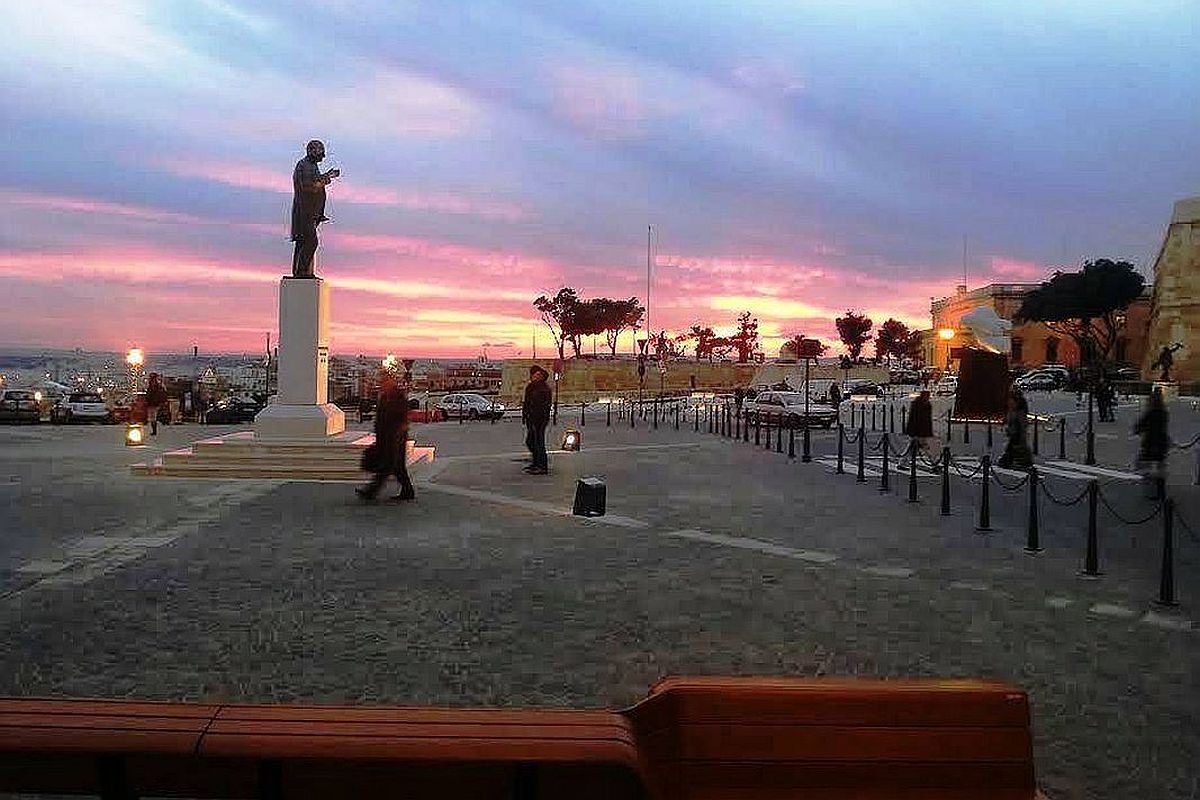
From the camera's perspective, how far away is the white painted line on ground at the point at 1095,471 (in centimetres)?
1789

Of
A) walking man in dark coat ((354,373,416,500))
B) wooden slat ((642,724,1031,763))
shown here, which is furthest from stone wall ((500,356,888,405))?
wooden slat ((642,724,1031,763))

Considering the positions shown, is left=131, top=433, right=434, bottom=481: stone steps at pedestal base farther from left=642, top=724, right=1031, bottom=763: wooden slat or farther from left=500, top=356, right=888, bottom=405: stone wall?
left=500, top=356, right=888, bottom=405: stone wall

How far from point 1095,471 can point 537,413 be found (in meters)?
12.6

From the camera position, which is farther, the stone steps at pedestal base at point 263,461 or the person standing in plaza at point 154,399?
the person standing in plaza at point 154,399

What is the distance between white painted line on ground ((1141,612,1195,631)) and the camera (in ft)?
23.6

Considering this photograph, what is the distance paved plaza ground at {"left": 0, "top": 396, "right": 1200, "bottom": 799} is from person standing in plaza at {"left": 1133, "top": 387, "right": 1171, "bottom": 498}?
0.69 m

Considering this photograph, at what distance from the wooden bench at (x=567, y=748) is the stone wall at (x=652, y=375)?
80866mm

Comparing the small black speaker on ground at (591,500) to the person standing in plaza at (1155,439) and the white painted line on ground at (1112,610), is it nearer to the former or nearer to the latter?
the white painted line on ground at (1112,610)

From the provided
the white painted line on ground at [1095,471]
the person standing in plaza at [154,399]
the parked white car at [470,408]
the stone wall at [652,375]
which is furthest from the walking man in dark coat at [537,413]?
the stone wall at [652,375]

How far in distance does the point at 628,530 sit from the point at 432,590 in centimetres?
387

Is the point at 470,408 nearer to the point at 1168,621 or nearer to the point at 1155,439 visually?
the point at 1155,439

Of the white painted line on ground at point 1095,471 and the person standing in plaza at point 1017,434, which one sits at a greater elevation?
the person standing in plaza at point 1017,434

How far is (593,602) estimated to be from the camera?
7711mm

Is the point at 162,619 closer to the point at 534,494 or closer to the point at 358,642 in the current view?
the point at 358,642
